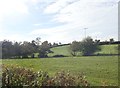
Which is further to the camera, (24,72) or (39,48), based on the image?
(39,48)

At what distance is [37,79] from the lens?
9.30 meters

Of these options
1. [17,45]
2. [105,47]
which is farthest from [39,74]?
[105,47]

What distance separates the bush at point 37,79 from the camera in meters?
A: 8.94

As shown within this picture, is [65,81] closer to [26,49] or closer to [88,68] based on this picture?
[88,68]

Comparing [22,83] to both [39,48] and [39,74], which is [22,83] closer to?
[39,74]

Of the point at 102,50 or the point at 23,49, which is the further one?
the point at 102,50

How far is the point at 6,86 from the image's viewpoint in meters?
9.90

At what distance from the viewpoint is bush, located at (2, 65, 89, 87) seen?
894 cm

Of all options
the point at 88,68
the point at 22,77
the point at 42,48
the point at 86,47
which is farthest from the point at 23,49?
the point at 22,77

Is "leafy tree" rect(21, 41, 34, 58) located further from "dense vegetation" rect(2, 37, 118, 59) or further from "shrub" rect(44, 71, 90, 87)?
"shrub" rect(44, 71, 90, 87)

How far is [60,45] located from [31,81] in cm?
6768

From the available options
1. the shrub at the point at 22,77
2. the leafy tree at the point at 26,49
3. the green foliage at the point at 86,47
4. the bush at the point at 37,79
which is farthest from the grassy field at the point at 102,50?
the bush at the point at 37,79

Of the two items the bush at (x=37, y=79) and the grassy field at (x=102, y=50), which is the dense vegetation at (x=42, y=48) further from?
the bush at (x=37, y=79)

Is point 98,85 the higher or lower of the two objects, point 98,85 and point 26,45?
the lower
